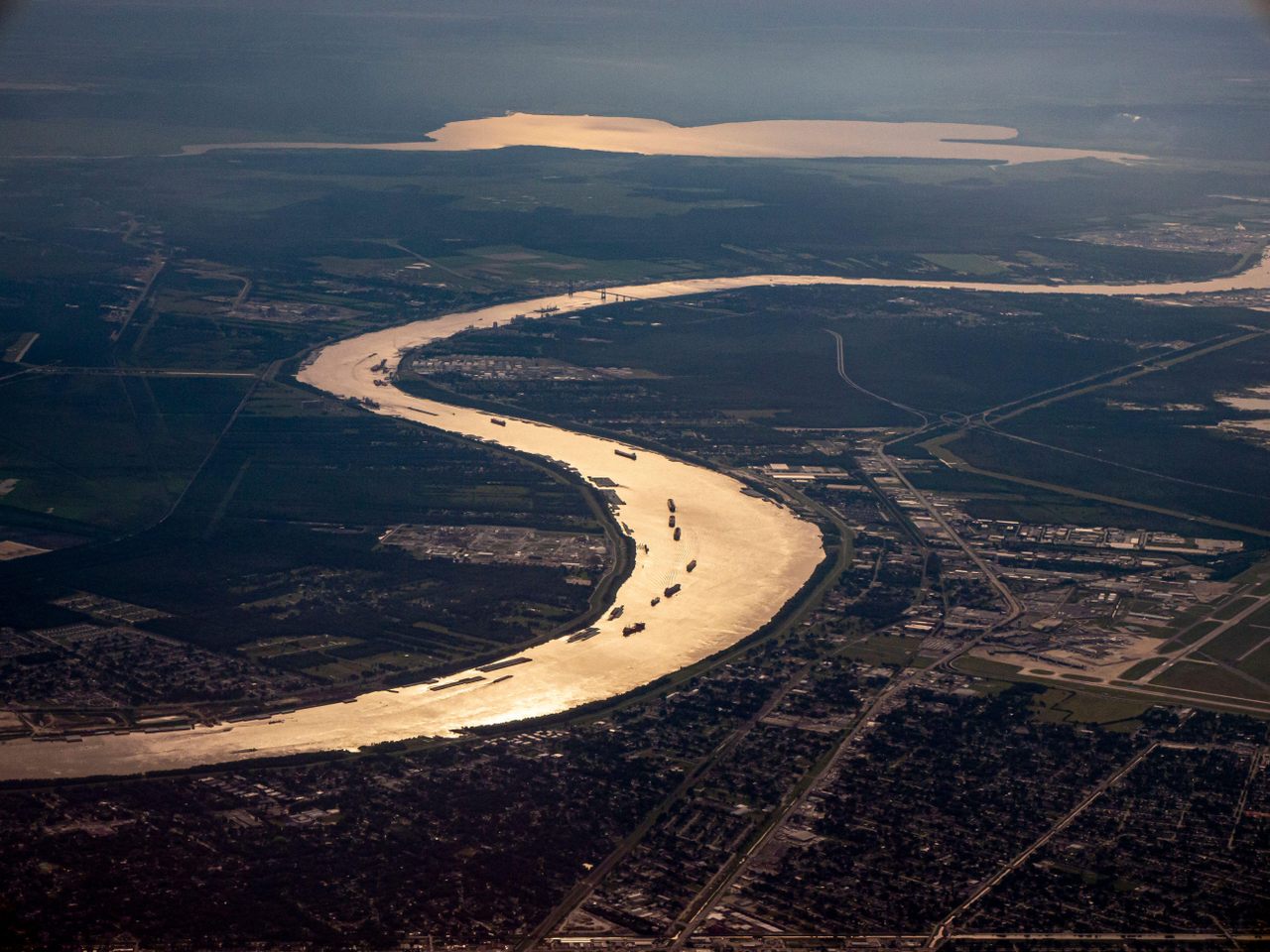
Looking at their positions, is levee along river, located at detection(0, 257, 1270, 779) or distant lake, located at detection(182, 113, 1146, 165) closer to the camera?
levee along river, located at detection(0, 257, 1270, 779)

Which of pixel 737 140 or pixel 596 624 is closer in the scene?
pixel 596 624

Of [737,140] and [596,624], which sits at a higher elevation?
[737,140]

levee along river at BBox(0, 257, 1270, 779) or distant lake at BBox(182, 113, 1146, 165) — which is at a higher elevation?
distant lake at BBox(182, 113, 1146, 165)

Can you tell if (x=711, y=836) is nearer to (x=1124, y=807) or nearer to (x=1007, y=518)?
(x=1124, y=807)

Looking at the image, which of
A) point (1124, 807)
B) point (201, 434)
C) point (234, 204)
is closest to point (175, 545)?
point (201, 434)
